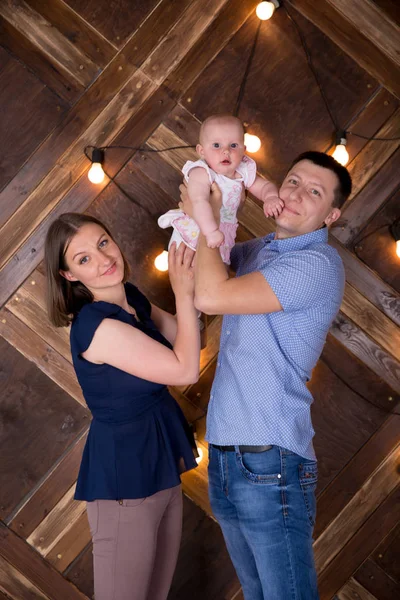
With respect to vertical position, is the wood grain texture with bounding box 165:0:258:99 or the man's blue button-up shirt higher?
the wood grain texture with bounding box 165:0:258:99

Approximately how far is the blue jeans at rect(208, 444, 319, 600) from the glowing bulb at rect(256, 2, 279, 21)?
1.95m

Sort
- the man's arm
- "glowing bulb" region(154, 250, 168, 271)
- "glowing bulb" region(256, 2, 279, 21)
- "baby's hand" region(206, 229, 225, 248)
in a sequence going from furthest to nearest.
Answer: "glowing bulb" region(154, 250, 168, 271), "glowing bulb" region(256, 2, 279, 21), "baby's hand" region(206, 229, 225, 248), the man's arm

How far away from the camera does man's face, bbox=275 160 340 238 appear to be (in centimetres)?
183

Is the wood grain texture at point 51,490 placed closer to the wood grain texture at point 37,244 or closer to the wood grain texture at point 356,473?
the wood grain texture at point 37,244

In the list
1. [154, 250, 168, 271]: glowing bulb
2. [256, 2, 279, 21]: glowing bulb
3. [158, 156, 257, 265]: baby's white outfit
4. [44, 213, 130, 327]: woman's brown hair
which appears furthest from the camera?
[154, 250, 168, 271]: glowing bulb

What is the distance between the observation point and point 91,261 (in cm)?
185

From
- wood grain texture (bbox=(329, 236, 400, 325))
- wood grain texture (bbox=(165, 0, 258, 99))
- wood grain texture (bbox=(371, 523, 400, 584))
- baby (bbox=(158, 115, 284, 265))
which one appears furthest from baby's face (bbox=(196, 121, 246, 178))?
wood grain texture (bbox=(371, 523, 400, 584))

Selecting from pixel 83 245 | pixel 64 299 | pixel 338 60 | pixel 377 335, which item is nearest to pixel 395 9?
pixel 338 60

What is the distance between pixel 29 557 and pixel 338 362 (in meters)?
1.87

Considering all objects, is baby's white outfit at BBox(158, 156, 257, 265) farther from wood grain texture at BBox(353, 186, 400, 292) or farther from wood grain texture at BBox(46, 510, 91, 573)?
wood grain texture at BBox(46, 510, 91, 573)

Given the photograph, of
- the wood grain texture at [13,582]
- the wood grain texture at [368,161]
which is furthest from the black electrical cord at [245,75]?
the wood grain texture at [13,582]

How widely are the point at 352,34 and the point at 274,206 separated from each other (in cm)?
128

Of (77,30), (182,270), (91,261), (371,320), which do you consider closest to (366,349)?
(371,320)

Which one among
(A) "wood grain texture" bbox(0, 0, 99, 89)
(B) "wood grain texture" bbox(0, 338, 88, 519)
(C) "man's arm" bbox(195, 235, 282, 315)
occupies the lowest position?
→ (B) "wood grain texture" bbox(0, 338, 88, 519)
